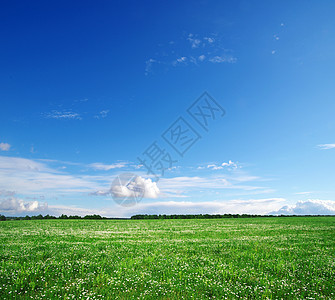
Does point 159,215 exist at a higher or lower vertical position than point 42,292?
lower

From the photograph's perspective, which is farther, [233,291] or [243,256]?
[243,256]

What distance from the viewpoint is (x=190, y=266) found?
1030 centimetres

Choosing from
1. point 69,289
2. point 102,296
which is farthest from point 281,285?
point 69,289

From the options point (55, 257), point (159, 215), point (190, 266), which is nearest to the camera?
point (190, 266)

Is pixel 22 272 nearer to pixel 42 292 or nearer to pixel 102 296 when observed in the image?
pixel 42 292

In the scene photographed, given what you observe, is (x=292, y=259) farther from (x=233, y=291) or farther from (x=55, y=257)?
(x=55, y=257)

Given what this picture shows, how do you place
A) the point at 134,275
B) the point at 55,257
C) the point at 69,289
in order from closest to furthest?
the point at 69,289 < the point at 134,275 < the point at 55,257

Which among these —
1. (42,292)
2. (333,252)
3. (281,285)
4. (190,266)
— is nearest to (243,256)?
(190,266)

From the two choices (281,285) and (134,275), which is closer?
(281,285)

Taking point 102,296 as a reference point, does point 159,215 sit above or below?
below

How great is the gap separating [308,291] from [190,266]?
14.8 feet

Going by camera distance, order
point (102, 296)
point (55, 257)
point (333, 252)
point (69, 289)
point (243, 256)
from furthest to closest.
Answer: point (333, 252) < point (243, 256) < point (55, 257) < point (69, 289) < point (102, 296)

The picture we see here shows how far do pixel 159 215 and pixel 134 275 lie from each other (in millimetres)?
110162

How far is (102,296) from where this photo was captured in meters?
7.15
